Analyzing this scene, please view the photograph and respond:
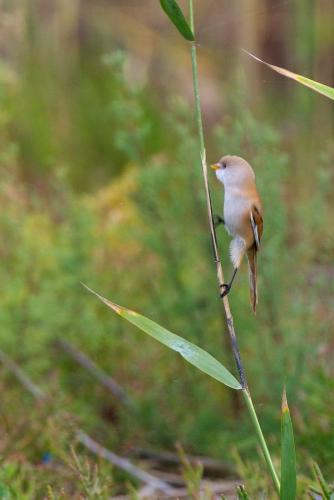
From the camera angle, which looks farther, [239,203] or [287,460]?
[239,203]

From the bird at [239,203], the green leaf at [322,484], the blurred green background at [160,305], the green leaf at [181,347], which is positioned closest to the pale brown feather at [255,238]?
the bird at [239,203]

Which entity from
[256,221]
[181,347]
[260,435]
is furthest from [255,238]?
[260,435]

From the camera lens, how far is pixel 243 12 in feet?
23.2

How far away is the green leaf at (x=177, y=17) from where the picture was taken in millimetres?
1543

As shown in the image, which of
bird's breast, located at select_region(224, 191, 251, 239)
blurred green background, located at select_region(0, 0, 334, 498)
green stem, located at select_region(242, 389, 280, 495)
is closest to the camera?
green stem, located at select_region(242, 389, 280, 495)

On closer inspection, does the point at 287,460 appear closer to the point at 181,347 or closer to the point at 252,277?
the point at 181,347

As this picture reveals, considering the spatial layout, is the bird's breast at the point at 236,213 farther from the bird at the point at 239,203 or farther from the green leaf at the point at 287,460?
the green leaf at the point at 287,460

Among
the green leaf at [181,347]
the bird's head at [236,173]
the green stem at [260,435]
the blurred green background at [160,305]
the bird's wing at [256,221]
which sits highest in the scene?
the bird's head at [236,173]

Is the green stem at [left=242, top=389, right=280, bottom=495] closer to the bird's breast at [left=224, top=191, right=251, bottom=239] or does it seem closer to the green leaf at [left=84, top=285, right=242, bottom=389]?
the green leaf at [left=84, top=285, right=242, bottom=389]

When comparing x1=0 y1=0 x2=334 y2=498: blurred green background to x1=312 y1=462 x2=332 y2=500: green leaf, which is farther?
x1=0 y1=0 x2=334 y2=498: blurred green background

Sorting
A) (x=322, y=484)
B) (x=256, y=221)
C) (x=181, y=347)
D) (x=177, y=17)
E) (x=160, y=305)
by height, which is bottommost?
(x=160, y=305)

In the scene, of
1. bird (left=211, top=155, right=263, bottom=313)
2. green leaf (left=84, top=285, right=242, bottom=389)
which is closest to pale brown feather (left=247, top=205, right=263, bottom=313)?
bird (left=211, top=155, right=263, bottom=313)

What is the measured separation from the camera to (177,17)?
1.54 metres

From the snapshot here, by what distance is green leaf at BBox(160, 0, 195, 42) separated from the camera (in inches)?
60.7
